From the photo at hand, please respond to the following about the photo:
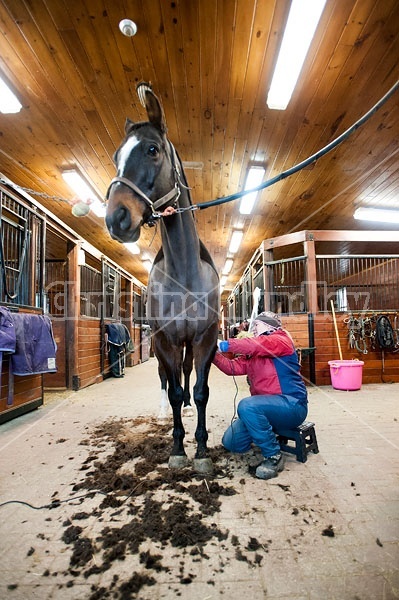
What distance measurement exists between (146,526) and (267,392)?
0.93 metres

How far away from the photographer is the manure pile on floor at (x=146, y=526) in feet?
3.21

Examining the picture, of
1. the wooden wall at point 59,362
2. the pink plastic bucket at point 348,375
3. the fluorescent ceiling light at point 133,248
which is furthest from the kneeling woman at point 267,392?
the fluorescent ceiling light at point 133,248

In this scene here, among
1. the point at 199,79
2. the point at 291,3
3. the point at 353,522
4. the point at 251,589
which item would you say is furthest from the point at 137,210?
the point at 199,79

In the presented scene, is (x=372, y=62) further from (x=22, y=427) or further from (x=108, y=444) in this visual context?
(x=22, y=427)

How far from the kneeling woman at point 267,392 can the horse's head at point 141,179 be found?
0.86m

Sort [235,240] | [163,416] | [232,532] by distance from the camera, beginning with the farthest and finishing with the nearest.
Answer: [235,240] → [163,416] → [232,532]

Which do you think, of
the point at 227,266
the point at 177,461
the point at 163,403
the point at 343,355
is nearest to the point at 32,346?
the point at 163,403

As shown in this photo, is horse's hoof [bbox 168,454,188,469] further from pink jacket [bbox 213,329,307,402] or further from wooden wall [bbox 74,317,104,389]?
wooden wall [bbox 74,317,104,389]

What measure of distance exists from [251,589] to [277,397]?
956 mm

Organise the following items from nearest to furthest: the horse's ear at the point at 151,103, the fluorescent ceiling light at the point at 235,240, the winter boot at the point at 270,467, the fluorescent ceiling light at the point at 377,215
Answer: the horse's ear at the point at 151,103 < the winter boot at the point at 270,467 < the fluorescent ceiling light at the point at 377,215 < the fluorescent ceiling light at the point at 235,240

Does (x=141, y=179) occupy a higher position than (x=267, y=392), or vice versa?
(x=141, y=179)

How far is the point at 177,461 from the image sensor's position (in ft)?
5.71

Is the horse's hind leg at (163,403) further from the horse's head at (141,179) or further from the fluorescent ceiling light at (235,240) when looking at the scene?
the fluorescent ceiling light at (235,240)

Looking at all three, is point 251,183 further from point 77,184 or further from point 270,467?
point 270,467
